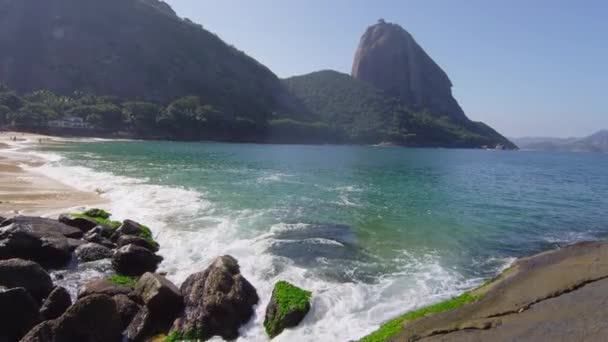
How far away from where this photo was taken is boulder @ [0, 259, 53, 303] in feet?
34.5

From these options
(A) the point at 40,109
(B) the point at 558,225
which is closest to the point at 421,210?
(B) the point at 558,225

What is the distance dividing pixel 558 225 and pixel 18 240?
26549 millimetres

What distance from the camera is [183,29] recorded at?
563 feet

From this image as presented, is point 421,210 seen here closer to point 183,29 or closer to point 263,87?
point 263,87

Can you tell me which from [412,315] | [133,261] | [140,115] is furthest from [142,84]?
[412,315]

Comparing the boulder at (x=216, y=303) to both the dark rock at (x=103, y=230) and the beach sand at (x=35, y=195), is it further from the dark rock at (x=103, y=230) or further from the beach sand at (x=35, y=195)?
the beach sand at (x=35, y=195)

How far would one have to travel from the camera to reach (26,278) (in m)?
10.8

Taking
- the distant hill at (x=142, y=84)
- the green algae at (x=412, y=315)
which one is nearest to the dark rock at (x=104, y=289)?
the green algae at (x=412, y=315)

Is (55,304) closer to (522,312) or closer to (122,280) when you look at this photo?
(122,280)

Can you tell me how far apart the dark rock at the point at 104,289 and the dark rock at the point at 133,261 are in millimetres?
2041

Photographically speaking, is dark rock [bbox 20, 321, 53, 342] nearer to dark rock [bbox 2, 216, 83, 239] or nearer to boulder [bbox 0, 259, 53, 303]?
boulder [bbox 0, 259, 53, 303]

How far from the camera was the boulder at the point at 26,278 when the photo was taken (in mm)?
10516

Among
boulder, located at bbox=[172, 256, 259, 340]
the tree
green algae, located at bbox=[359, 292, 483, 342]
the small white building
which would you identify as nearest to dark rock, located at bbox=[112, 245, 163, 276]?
boulder, located at bbox=[172, 256, 259, 340]

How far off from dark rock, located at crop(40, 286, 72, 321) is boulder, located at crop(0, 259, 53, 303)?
63cm
